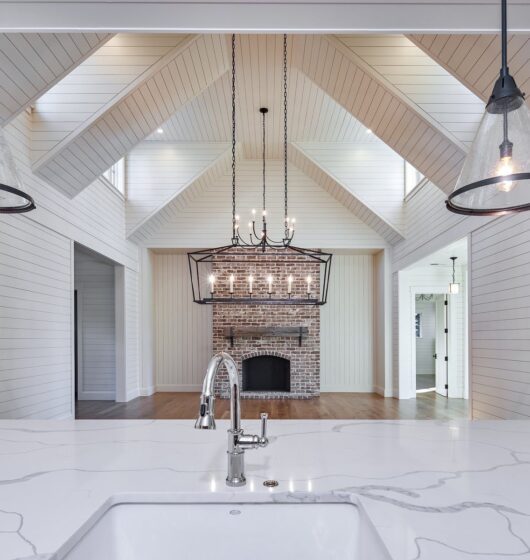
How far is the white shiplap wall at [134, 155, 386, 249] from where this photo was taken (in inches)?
289

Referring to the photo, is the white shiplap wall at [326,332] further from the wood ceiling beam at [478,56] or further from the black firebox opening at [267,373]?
the wood ceiling beam at [478,56]

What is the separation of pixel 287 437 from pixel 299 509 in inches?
16.7

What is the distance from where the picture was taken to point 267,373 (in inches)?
295

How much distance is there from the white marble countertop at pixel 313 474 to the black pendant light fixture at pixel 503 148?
2.40ft

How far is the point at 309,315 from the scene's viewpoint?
7.32 meters

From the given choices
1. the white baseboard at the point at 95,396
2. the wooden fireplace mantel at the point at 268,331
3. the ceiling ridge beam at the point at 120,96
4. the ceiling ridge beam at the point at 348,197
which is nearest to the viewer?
the ceiling ridge beam at the point at 120,96

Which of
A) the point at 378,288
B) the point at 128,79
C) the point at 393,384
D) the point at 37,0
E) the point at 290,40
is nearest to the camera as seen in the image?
the point at 37,0

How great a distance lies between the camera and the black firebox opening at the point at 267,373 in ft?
24.5

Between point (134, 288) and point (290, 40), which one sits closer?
point (290, 40)

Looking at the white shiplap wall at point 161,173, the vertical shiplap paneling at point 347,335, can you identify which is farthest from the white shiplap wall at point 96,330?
the vertical shiplap paneling at point 347,335

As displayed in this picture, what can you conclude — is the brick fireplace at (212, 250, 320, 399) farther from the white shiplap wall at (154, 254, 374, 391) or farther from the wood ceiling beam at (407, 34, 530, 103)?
the wood ceiling beam at (407, 34, 530, 103)

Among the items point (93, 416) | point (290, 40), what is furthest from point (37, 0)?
point (93, 416)

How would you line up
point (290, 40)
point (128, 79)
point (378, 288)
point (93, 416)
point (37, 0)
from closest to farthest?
point (37, 0)
point (128, 79)
point (290, 40)
point (93, 416)
point (378, 288)

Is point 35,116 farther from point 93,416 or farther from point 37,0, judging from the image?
point 93,416
